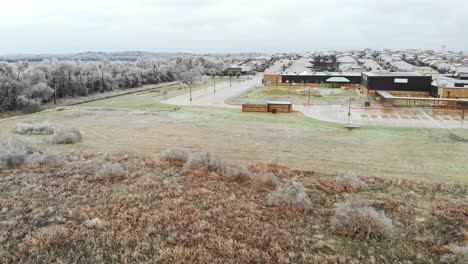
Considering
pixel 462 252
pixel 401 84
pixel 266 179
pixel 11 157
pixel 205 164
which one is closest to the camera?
pixel 462 252

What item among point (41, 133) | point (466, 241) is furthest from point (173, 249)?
point (41, 133)

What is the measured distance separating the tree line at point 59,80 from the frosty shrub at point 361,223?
39.9 m

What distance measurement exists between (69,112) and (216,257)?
33.9 metres

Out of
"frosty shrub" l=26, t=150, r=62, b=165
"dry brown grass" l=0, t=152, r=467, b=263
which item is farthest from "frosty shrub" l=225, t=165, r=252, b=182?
"frosty shrub" l=26, t=150, r=62, b=165

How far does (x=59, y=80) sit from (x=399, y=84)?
1875 inches

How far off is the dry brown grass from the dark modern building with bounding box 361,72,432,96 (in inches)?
1327

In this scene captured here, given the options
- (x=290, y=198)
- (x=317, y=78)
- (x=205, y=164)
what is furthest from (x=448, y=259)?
(x=317, y=78)

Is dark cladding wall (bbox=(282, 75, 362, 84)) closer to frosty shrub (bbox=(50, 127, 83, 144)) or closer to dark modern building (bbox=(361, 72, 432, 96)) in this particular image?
dark modern building (bbox=(361, 72, 432, 96))

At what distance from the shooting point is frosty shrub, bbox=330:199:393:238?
28.4 feet

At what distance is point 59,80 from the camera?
50438 millimetres

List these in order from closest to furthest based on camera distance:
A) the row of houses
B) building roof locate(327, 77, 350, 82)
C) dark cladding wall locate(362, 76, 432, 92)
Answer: the row of houses → dark cladding wall locate(362, 76, 432, 92) → building roof locate(327, 77, 350, 82)

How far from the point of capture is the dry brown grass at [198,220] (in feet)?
25.0

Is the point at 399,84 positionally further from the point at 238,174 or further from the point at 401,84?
the point at 238,174

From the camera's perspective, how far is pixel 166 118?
104 ft
